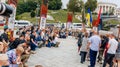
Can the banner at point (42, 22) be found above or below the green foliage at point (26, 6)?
above

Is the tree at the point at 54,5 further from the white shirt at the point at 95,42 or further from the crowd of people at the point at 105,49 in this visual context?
the white shirt at the point at 95,42

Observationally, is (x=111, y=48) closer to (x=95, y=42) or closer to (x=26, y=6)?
(x=95, y=42)

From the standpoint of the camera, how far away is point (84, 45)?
1706cm

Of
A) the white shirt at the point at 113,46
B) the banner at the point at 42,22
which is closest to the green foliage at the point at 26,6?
the banner at the point at 42,22

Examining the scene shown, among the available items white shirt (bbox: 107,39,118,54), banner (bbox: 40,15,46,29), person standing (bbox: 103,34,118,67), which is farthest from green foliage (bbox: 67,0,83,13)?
white shirt (bbox: 107,39,118,54)

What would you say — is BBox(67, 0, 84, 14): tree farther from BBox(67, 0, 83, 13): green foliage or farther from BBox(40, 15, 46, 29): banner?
BBox(40, 15, 46, 29): banner

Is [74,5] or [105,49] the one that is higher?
[105,49]

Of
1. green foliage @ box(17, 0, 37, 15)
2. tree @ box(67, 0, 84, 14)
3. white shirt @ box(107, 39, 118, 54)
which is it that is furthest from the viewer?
green foliage @ box(17, 0, 37, 15)

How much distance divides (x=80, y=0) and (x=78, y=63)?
101 metres

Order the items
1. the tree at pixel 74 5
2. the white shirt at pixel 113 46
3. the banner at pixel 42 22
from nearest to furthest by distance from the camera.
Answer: the white shirt at pixel 113 46 < the banner at pixel 42 22 < the tree at pixel 74 5

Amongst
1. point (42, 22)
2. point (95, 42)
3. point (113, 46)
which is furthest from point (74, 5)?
point (113, 46)

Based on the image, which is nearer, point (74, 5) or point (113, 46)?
point (113, 46)

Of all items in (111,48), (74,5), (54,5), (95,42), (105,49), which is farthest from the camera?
(54,5)

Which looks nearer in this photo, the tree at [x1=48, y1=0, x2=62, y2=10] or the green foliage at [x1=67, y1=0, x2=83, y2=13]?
the green foliage at [x1=67, y1=0, x2=83, y2=13]
